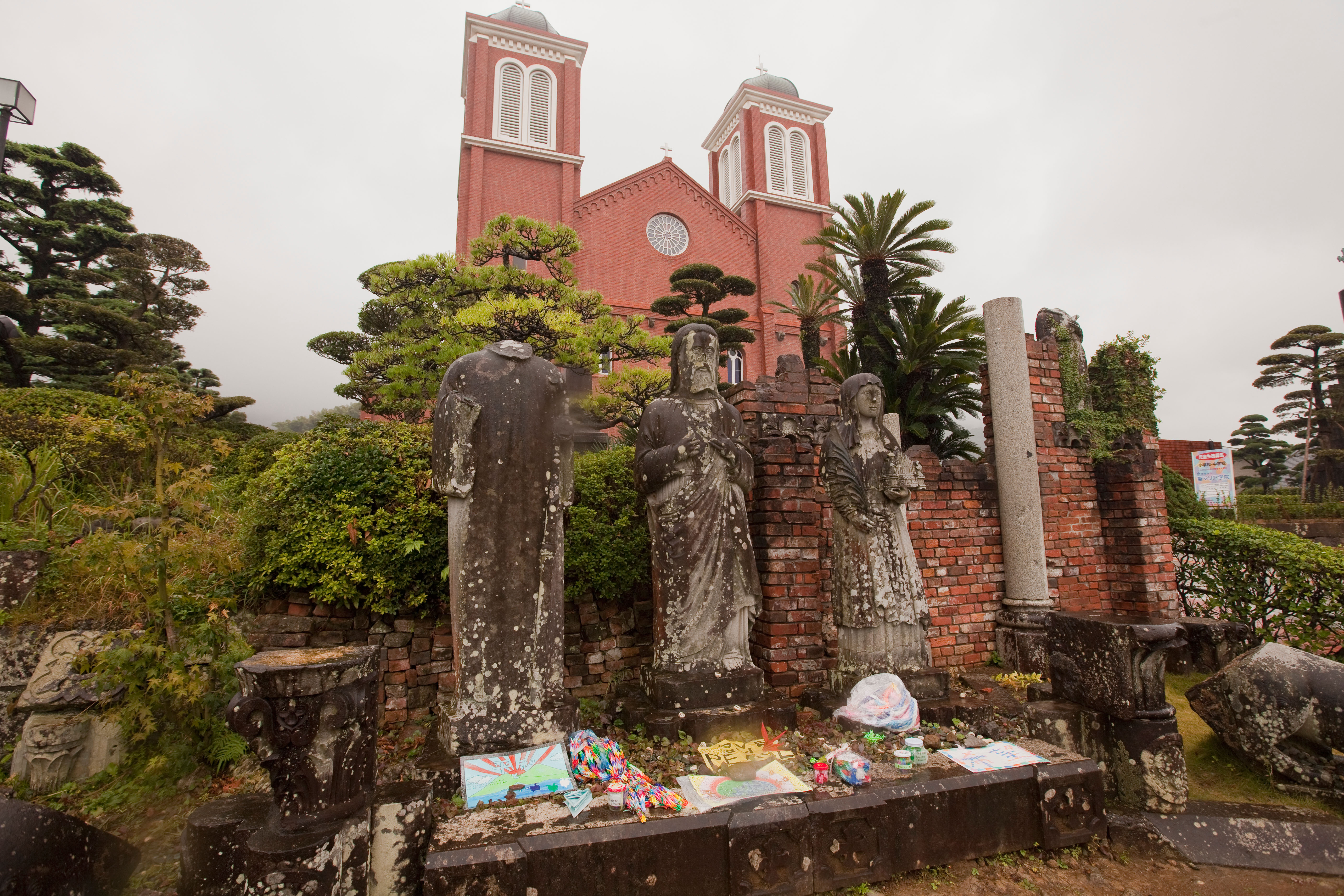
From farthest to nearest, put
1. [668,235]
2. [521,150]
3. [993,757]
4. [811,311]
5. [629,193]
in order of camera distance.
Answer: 1. [668,235]
2. [629,193]
3. [521,150]
4. [811,311]
5. [993,757]

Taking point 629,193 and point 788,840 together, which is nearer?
point 788,840

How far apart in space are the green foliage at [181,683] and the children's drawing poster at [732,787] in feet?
8.79

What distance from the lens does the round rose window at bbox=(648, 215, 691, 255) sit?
83.3 feet

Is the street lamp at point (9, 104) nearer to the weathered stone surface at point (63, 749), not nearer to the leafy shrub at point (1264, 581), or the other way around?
the weathered stone surface at point (63, 749)

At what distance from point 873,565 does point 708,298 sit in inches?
623

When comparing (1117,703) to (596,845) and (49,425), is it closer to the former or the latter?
(596,845)

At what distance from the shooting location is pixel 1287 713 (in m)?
3.73

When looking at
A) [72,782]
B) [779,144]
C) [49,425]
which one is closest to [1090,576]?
[72,782]

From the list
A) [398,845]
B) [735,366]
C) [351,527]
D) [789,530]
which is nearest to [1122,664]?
[789,530]

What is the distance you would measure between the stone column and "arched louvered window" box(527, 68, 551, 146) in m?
22.0

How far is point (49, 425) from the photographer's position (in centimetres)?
727

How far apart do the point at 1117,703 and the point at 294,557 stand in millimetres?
5295

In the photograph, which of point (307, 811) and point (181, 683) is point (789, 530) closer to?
point (307, 811)

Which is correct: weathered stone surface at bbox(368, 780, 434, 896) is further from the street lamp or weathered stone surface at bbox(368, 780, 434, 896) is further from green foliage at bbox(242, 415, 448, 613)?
the street lamp
